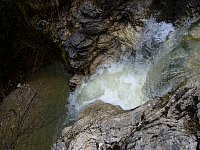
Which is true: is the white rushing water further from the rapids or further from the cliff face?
the cliff face

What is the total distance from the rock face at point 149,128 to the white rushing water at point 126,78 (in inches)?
39.4

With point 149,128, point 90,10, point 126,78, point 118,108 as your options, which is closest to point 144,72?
point 126,78

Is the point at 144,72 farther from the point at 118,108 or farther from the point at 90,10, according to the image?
the point at 90,10

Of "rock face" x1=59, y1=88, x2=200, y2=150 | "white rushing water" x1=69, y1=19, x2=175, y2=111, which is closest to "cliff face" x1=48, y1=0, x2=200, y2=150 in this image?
"rock face" x1=59, y1=88, x2=200, y2=150

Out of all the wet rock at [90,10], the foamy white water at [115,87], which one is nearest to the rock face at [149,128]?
the foamy white water at [115,87]

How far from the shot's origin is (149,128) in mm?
3805

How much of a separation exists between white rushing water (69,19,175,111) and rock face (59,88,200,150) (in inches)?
39.4

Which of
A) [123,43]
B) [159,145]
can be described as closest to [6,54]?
[123,43]

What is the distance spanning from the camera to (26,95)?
6.98 meters

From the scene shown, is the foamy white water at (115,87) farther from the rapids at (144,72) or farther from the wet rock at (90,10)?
the wet rock at (90,10)

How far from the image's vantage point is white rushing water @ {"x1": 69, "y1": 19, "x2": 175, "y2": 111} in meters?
5.92

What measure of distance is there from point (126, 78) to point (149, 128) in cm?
235

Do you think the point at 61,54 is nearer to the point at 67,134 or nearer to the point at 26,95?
the point at 26,95

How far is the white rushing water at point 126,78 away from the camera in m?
5.92
